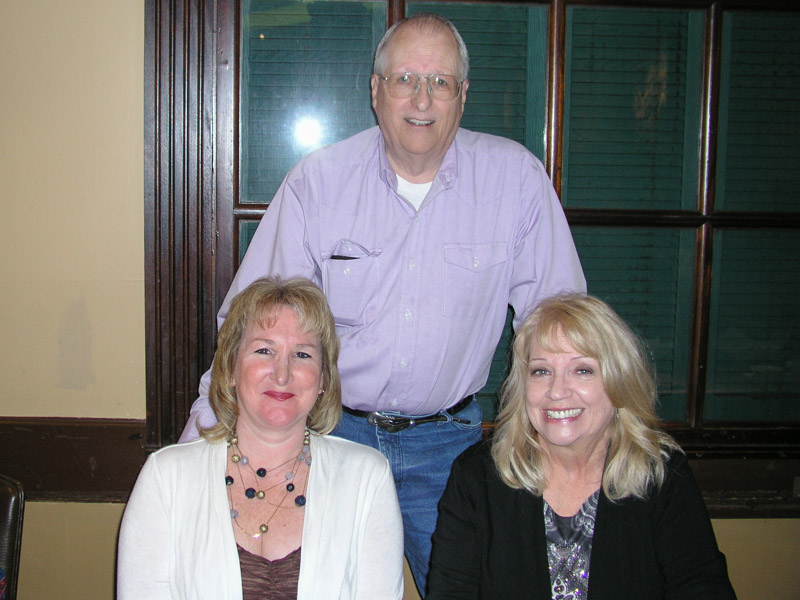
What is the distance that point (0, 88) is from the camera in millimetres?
2088

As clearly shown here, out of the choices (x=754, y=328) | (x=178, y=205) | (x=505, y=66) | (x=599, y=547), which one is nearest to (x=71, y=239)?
(x=178, y=205)

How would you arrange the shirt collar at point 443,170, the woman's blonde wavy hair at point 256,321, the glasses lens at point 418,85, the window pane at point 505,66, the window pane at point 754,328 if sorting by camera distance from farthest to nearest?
1. the window pane at point 754,328
2. the window pane at point 505,66
3. the shirt collar at point 443,170
4. the glasses lens at point 418,85
5. the woman's blonde wavy hair at point 256,321

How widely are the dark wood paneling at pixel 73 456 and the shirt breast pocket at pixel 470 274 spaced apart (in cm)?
111

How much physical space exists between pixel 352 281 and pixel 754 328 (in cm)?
143

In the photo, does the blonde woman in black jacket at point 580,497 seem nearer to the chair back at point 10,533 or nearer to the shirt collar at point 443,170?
the shirt collar at point 443,170

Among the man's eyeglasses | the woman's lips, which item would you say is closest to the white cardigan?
the woman's lips

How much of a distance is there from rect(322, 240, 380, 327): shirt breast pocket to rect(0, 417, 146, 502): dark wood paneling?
84 cm

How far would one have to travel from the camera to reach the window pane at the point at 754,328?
7.59 ft

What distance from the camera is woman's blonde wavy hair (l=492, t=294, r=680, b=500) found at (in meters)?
1.51

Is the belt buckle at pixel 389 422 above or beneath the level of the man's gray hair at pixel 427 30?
beneath

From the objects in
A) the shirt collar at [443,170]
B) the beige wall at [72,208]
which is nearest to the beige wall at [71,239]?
the beige wall at [72,208]

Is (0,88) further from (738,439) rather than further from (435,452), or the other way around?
(738,439)

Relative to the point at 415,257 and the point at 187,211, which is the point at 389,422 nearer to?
the point at 415,257

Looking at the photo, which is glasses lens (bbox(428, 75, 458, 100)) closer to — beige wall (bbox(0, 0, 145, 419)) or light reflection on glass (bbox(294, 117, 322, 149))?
light reflection on glass (bbox(294, 117, 322, 149))
